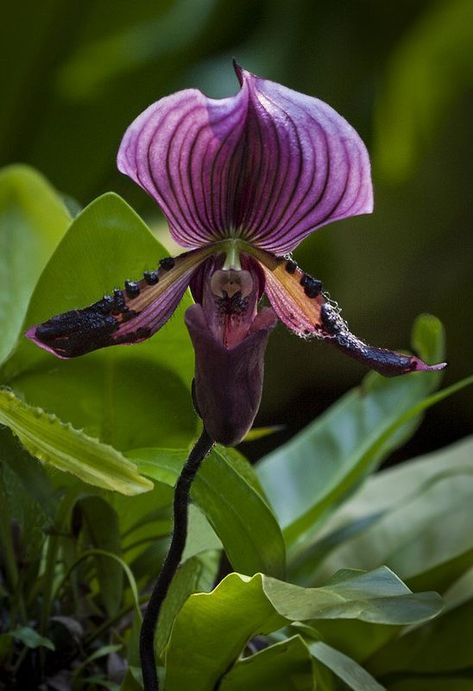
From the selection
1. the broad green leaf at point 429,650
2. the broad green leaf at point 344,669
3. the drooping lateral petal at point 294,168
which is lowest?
the broad green leaf at point 429,650

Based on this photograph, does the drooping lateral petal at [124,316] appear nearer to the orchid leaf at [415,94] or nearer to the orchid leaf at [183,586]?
the orchid leaf at [183,586]

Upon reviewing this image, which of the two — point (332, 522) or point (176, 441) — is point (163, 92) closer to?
point (332, 522)

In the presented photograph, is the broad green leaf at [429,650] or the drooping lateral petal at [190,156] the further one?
the broad green leaf at [429,650]

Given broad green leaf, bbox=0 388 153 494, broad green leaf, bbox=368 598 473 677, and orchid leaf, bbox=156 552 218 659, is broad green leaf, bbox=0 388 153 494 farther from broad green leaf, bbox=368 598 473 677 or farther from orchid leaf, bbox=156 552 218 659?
broad green leaf, bbox=368 598 473 677

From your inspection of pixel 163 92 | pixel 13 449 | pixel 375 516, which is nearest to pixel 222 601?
pixel 13 449

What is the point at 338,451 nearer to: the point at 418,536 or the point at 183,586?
the point at 418,536

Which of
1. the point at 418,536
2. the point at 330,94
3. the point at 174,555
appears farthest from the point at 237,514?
the point at 330,94

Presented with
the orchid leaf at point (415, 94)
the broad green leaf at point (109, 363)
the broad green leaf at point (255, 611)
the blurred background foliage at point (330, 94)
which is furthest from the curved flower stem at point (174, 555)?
the orchid leaf at point (415, 94)
